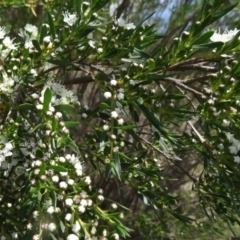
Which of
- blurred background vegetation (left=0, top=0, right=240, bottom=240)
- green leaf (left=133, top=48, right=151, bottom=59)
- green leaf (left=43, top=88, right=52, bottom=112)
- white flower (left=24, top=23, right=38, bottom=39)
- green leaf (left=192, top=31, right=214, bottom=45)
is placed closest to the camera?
green leaf (left=43, top=88, right=52, bottom=112)

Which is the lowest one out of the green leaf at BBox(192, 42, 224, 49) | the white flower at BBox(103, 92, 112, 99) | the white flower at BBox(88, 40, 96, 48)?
the white flower at BBox(103, 92, 112, 99)

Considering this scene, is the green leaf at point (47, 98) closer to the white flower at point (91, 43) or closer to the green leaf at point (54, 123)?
the green leaf at point (54, 123)

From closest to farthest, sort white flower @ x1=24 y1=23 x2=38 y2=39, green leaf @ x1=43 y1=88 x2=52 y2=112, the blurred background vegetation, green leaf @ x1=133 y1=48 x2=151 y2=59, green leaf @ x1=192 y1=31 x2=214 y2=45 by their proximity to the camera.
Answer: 1. green leaf @ x1=43 y1=88 x2=52 y2=112
2. green leaf @ x1=192 y1=31 x2=214 y2=45
3. green leaf @ x1=133 y1=48 x2=151 y2=59
4. white flower @ x1=24 y1=23 x2=38 y2=39
5. the blurred background vegetation

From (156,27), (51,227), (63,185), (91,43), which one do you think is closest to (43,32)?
(91,43)

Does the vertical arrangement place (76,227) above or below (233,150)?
below

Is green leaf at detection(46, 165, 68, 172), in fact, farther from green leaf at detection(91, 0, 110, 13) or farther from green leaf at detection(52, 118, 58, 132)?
green leaf at detection(91, 0, 110, 13)

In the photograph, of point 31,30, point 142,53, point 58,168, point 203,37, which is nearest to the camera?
point 58,168

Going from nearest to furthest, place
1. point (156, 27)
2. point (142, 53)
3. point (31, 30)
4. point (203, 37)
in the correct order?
point (203, 37), point (142, 53), point (31, 30), point (156, 27)

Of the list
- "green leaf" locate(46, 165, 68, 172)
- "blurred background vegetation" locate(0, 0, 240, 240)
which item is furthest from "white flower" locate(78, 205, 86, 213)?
"blurred background vegetation" locate(0, 0, 240, 240)

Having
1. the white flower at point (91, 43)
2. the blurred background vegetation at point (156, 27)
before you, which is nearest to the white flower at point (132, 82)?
the white flower at point (91, 43)

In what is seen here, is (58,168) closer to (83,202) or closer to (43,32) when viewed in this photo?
(83,202)

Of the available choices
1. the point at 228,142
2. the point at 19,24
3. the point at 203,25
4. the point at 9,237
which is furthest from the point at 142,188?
the point at 19,24

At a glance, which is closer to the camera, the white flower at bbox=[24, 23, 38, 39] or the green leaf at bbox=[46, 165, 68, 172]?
the green leaf at bbox=[46, 165, 68, 172]

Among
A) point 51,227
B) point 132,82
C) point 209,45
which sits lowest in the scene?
point 51,227
